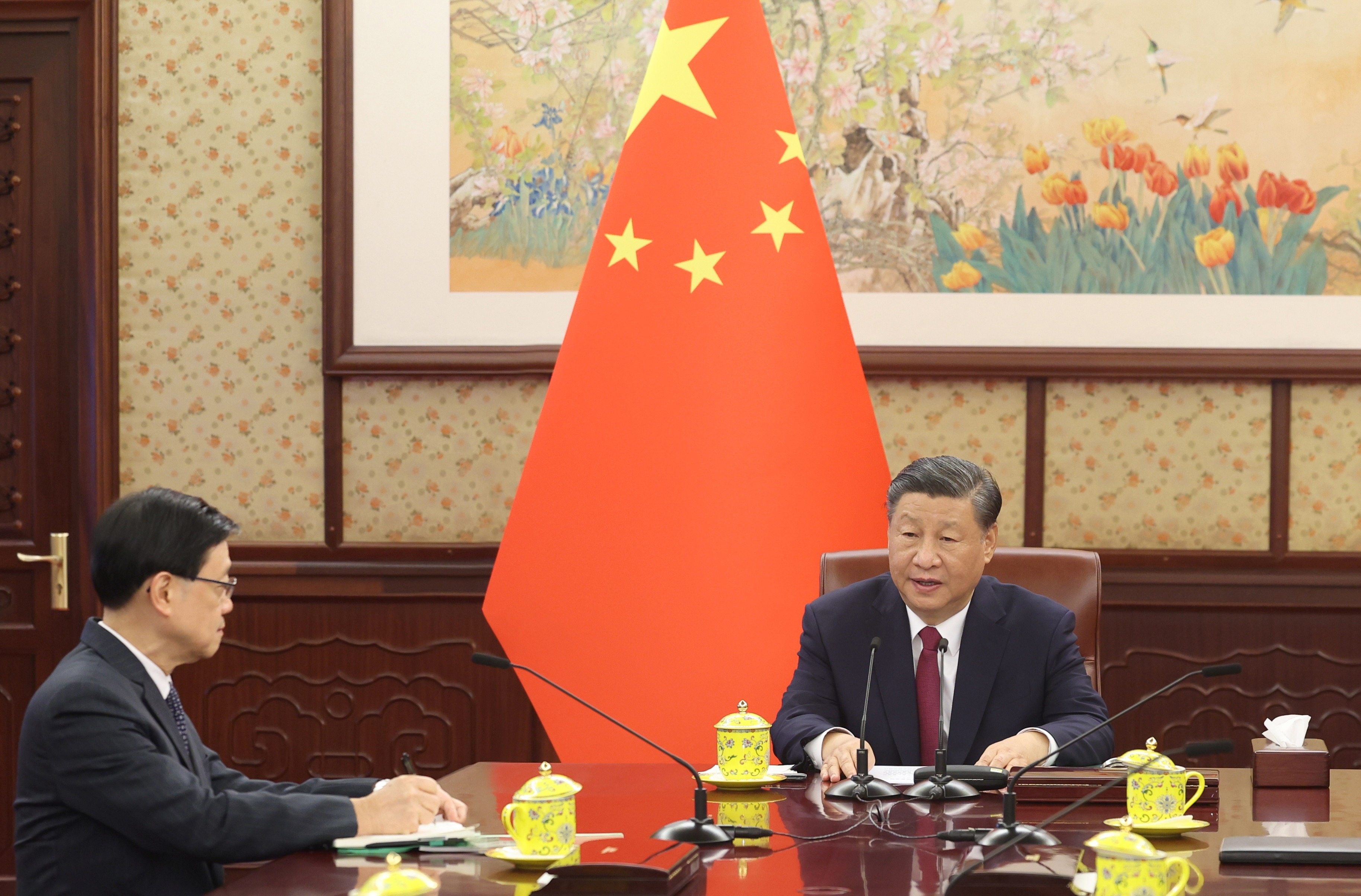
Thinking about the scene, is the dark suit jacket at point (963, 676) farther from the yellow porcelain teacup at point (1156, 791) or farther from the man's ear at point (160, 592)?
the man's ear at point (160, 592)

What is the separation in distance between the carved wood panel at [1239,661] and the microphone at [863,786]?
188 centimetres

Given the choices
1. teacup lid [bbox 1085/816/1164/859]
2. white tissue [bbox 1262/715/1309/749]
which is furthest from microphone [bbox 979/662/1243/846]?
white tissue [bbox 1262/715/1309/749]

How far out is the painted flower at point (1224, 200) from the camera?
12.0ft

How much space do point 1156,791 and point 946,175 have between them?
2.36 meters

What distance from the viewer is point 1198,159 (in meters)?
3.65

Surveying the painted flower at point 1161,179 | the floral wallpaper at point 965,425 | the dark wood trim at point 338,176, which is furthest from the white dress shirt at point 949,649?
the dark wood trim at point 338,176

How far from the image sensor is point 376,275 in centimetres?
381

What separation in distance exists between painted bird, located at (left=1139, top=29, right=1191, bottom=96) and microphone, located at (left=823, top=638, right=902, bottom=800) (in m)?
2.41

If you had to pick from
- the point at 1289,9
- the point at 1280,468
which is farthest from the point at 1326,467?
the point at 1289,9

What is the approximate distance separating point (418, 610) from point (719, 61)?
1.87 metres

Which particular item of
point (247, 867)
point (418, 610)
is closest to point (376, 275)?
point (418, 610)

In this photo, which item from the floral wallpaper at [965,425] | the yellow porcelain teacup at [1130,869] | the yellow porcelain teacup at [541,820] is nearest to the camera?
the yellow porcelain teacup at [1130,869]

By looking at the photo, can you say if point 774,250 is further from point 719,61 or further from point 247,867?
point 247,867

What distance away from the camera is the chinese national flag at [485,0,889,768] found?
9.38ft
